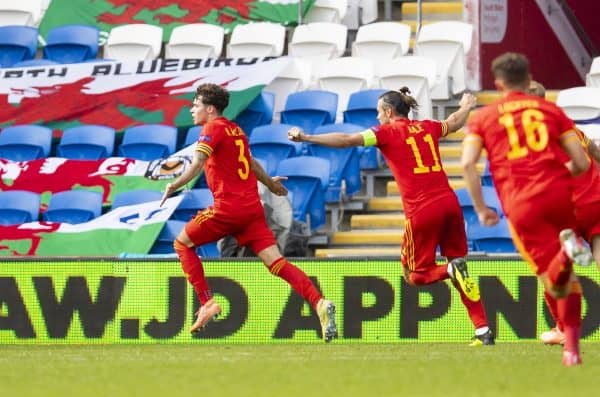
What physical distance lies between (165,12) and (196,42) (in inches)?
42.5

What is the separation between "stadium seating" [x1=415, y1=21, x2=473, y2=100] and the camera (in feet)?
65.6

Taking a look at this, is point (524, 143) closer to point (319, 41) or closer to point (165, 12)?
point (319, 41)

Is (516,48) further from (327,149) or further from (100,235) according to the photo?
(100,235)

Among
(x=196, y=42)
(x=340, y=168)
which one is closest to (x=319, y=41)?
(x=196, y=42)

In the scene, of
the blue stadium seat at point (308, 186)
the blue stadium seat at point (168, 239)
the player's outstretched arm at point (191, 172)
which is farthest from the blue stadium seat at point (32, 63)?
the player's outstretched arm at point (191, 172)

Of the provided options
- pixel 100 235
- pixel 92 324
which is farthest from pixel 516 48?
pixel 92 324

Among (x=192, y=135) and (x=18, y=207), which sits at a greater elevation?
(x=192, y=135)

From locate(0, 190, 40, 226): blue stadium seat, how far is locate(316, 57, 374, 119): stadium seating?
12.9 ft

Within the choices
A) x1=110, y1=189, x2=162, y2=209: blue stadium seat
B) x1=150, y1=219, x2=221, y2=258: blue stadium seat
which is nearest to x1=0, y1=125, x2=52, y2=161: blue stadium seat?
x1=110, y1=189, x2=162, y2=209: blue stadium seat

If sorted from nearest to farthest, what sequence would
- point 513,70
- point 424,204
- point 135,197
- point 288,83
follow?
point 513,70, point 424,204, point 135,197, point 288,83

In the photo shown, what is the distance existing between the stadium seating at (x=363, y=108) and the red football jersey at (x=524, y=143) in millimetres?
9648

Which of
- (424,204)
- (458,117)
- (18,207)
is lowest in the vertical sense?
(18,207)

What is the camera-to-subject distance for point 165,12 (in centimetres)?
2242

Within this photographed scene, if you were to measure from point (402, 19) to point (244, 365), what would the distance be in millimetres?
12676
